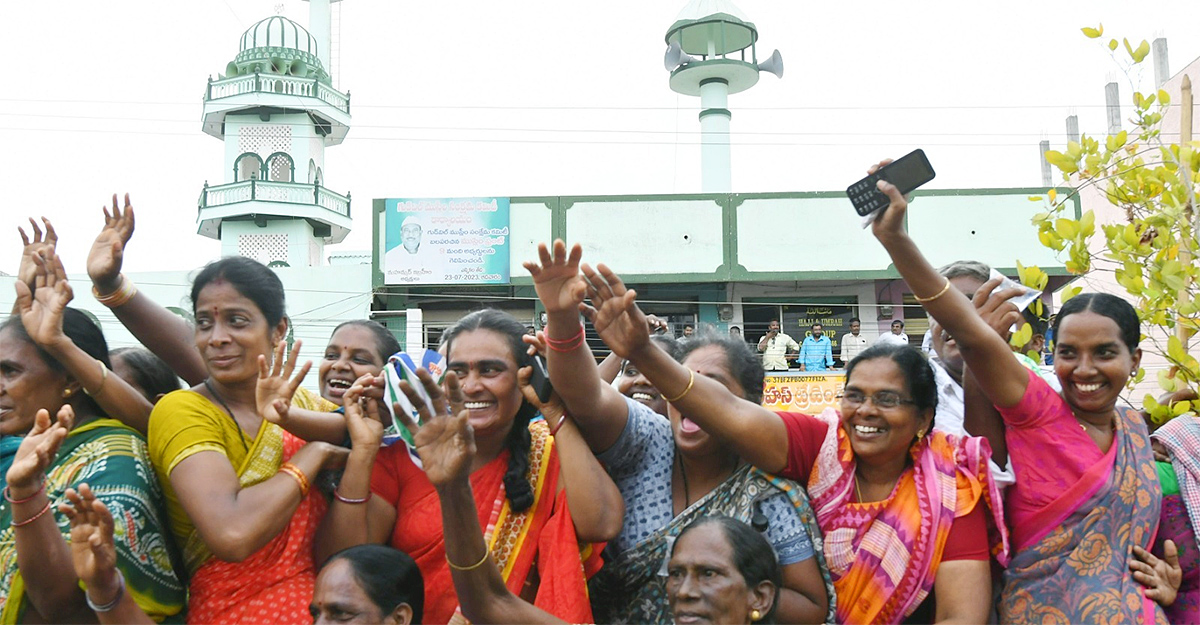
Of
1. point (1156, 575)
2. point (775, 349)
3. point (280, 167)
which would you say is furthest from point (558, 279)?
point (280, 167)

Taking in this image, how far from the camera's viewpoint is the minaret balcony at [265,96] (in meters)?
29.0

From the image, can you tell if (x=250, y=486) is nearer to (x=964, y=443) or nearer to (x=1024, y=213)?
(x=964, y=443)

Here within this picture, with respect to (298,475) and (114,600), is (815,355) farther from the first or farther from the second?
(114,600)

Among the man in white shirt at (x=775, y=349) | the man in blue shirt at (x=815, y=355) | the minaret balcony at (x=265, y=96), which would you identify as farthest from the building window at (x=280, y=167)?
the man in blue shirt at (x=815, y=355)

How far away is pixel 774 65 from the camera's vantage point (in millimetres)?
27203

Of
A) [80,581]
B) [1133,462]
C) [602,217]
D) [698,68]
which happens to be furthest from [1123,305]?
[698,68]

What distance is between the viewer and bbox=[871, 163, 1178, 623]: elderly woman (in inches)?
105

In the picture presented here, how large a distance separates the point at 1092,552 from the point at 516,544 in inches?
62.6

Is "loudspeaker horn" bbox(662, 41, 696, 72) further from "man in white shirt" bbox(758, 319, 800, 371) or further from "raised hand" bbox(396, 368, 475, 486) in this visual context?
"raised hand" bbox(396, 368, 475, 486)

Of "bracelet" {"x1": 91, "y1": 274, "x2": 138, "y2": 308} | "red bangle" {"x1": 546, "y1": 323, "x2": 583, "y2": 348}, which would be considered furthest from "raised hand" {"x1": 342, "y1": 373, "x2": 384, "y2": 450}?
"bracelet" {"x1": 91, "y1": 274, "x2": 138, "y2": 308}

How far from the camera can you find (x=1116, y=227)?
3188mm

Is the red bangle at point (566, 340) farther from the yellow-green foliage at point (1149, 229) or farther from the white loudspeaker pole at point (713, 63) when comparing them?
the white loudspeaker pole at point (713, 63)

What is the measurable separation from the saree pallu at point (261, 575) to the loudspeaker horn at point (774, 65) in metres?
25.6

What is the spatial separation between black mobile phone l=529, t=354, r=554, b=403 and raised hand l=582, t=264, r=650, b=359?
0.27 meters
